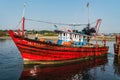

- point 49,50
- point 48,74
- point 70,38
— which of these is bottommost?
point 48,74

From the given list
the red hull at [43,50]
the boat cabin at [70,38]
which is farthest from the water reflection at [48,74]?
the boat cabin at [70,38]

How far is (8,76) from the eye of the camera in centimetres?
2112

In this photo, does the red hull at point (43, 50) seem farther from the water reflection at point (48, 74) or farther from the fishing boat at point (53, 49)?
the water reflection at point (48, 74)

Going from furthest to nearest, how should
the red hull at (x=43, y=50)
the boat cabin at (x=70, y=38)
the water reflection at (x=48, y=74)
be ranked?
the boat cabin at (x=70, y=38), the red hull at (x=43, y=50), the water reflection at (x=48, y=74)

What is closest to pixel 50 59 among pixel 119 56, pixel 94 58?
pixel 94 58

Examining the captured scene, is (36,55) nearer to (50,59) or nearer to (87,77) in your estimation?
(50,59)

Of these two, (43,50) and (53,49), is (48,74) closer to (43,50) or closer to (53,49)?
(43,50)

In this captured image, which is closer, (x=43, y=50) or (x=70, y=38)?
(x=43, y=50)

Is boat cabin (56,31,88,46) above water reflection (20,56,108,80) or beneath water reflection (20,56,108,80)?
above

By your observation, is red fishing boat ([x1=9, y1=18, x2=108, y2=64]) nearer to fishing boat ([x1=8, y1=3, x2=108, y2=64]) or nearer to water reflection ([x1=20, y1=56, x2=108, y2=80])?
fishing boat ([x1=8, y1=3, x2=108, y2=64])

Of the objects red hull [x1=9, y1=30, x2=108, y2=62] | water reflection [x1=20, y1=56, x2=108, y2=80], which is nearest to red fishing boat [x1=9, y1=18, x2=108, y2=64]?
red hull [x1=9, y1=30, x2=108, y2=62]

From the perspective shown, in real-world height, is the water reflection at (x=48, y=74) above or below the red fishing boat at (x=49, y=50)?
below

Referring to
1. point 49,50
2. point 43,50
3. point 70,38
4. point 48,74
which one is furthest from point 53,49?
point 70,38

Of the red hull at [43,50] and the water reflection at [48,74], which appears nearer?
the water reflection at [48,74]
